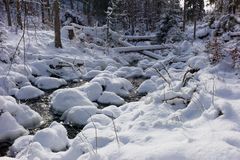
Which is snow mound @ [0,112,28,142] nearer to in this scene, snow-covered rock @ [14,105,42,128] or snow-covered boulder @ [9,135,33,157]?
snow-covered rock @ [14,105,42,128]

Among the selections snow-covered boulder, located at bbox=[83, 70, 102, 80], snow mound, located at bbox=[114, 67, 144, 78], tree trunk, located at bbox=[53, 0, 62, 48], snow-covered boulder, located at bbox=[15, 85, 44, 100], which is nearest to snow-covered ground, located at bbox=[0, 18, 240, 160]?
snow-covered boulder, located at bbox=[15, 85, 44, 100]

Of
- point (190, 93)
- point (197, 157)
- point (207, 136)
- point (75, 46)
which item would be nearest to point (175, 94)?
point (190, 93)

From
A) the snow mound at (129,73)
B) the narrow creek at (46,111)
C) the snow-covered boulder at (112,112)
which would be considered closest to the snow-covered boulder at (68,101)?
the narrow creek at (46,111)

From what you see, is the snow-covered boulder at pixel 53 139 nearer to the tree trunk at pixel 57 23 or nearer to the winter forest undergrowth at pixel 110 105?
the winter forest undergrowth at pixel 110 105

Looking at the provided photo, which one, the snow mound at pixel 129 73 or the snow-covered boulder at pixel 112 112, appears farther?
the snow mound at pixel 129 73

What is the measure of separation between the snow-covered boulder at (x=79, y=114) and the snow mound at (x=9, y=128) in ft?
3.54

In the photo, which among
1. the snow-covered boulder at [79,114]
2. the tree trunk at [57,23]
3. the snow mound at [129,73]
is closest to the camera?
the snow-covered boulder at [79,114]

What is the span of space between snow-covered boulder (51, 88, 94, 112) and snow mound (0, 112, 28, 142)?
1.62 metres

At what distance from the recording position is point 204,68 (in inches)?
394

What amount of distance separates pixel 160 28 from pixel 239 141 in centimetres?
1919

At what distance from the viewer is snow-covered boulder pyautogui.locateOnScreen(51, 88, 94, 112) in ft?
27.1

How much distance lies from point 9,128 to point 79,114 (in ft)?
5.01

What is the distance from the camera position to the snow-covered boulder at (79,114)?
23.9 ft

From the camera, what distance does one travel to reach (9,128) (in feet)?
21.5
